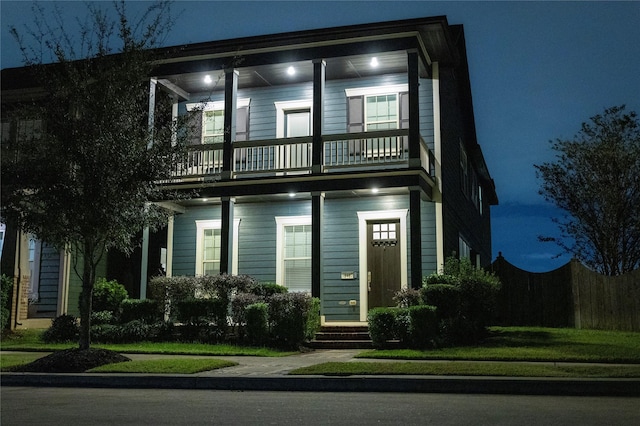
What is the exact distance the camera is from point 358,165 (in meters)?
16.5

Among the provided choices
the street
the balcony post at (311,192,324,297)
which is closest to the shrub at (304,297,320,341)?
the balcony post at (311,192,324,297)

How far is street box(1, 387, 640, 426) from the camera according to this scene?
6469 millimetres

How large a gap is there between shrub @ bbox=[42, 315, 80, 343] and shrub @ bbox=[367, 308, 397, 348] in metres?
6.98

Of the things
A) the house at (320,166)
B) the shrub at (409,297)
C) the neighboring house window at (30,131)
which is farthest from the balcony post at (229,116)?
the shrub at (409,297)

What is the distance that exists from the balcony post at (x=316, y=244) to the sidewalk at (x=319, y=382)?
16.3 feet

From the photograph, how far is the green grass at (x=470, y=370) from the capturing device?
9109mm

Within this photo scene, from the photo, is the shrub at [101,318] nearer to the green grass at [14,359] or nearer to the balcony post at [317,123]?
the green grass at [14,359]

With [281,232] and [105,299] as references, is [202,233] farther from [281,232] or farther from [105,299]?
[105,299]

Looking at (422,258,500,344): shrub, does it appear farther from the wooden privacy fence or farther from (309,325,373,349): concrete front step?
the wooden privacy fence

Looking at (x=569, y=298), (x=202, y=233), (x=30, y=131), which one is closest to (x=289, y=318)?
(x=202, y=233)

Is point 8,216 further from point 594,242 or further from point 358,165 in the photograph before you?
point 594,242

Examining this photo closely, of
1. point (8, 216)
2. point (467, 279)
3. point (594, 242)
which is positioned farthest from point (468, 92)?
point (8, 216)

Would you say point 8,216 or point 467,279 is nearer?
point 8,216

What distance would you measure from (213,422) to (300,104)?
524 inches
